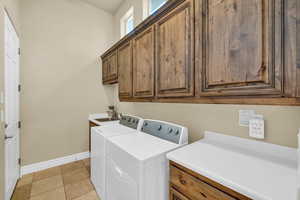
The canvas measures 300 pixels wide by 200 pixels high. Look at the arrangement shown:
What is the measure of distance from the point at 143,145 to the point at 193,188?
546 millimetres

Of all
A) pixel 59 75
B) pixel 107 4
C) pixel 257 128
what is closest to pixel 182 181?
pixel 257 128

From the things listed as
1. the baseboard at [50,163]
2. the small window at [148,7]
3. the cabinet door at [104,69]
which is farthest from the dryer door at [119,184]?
the small window at [148,7]

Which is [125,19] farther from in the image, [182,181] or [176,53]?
[182,181]

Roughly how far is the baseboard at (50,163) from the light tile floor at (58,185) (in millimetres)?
87

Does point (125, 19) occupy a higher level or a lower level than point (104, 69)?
higher

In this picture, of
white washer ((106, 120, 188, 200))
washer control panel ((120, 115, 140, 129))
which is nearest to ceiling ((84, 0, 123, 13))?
washer control panel ((120, 115, 140, 129))

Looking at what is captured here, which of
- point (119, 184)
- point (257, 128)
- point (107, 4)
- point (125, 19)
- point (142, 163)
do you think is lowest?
point (119, 184)

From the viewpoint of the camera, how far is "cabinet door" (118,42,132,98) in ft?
6.44

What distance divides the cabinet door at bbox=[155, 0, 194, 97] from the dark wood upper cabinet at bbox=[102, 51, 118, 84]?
3.99 feet

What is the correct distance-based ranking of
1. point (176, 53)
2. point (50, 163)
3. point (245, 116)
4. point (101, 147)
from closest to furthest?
point (245, 116)
point (176, 53)
point (101, 147)
point (50, 163)

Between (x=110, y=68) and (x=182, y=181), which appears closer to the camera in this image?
(x=182, y=181)

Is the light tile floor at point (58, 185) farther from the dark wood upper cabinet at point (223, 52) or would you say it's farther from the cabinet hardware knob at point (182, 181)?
the dark wood upper cabinet at point (223, 52)

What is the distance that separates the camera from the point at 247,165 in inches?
33.5

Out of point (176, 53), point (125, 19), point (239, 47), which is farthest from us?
point (125, 19)
